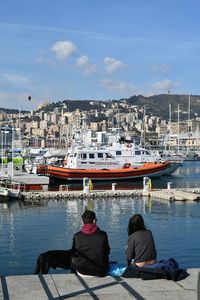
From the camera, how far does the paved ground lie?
6.77 metres

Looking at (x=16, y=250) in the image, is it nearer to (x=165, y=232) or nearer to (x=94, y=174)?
(x=165, y=232)

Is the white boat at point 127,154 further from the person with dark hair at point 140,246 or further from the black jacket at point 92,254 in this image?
the black jacket at point 92,254

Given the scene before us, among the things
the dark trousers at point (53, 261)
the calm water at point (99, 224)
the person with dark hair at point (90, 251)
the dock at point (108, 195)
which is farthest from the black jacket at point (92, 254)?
the dock at point (108, 195)

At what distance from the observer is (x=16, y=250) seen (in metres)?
16.6

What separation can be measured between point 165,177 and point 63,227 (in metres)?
34.3

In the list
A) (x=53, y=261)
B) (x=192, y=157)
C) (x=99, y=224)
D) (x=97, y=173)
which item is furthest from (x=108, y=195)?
(x=192, y=157)

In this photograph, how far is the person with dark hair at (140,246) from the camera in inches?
316

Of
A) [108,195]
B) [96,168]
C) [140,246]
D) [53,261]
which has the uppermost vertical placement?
[96,168]

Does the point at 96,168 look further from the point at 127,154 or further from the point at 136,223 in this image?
the point at 136,223

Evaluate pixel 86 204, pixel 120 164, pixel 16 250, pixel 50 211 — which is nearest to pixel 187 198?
pixel 86 204

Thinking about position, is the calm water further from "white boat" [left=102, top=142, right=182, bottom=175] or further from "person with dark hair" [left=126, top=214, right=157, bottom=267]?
"white boat" [left=102, top=142, right=182, bottom=175]

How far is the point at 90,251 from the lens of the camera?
26.0ft

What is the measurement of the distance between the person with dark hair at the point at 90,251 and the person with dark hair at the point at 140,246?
422 millimetres

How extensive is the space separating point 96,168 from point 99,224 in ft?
86.1
